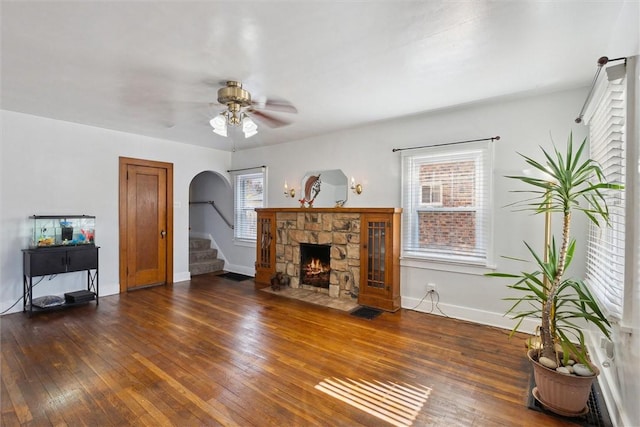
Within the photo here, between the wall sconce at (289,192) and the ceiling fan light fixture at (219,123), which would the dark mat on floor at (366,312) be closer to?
the wall sconce at (289,192)

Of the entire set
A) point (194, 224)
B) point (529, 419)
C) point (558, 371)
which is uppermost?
point (194, 224)

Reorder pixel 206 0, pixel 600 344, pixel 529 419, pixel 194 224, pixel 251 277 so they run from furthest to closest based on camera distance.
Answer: pixel 194 224 → pixel 251 277 → pixel 600 344 → pixel 529 419 → pixel 206 0

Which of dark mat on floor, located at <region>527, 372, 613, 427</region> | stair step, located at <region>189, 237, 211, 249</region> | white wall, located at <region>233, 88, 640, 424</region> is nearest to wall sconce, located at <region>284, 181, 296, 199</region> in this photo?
white wall, located at <region>233, 88, 640, 424</region>

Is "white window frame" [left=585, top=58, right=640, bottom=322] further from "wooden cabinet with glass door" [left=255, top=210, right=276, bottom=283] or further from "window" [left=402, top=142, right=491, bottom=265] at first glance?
"wooden cabinet with glass door" [left=255, top=210, right=276, bottom=283]

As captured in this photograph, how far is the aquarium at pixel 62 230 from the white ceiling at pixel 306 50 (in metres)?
1.47

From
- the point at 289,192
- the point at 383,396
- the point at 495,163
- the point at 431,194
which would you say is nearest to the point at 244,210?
the point at 289,192

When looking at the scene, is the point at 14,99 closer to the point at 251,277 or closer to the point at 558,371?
the point at 251,277

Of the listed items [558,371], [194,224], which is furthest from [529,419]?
[194,224]

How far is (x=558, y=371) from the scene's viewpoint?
2.04 meters

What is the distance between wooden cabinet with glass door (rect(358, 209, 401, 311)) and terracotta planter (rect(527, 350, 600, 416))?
81.8 inches

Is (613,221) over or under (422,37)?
under

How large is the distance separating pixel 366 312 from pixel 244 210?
352 centimetres

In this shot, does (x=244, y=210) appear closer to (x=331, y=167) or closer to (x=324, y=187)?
(x=324, y=187)

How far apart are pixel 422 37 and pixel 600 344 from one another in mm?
2678
